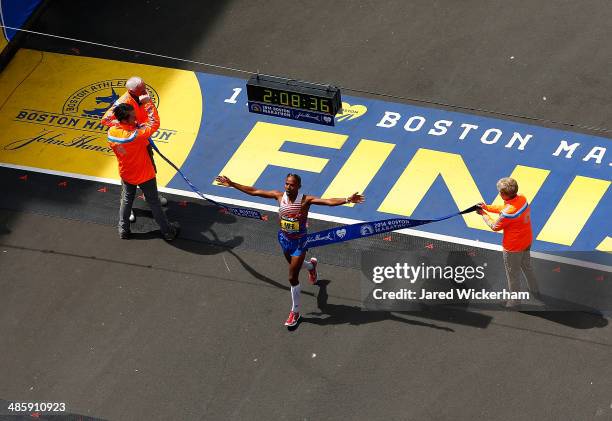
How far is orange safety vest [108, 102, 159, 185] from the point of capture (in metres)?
16.0

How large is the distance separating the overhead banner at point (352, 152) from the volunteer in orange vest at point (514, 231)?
48.1 inches

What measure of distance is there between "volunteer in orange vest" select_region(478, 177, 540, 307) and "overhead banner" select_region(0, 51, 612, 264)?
1.22 metres

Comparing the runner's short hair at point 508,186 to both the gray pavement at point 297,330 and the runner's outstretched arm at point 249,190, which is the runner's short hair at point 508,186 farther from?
the runner's outstretched arm at point 249,190

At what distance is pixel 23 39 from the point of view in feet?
71.1

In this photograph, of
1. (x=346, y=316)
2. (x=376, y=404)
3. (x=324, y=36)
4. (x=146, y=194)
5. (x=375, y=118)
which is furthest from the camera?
(x=324, y=36)

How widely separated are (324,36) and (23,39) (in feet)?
20.1

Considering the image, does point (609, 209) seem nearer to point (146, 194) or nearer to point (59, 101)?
point (146, 194)

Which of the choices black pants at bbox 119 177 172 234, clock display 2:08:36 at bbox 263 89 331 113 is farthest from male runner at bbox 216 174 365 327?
black pants at bbox 119 177 172 234

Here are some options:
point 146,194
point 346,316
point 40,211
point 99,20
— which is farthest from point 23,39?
point 346,316

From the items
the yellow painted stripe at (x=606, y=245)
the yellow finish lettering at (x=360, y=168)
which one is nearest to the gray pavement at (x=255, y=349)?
the yellow painted stripe at (x=606, y=245)

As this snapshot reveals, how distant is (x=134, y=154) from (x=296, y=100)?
102 inches

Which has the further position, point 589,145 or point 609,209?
point 589,145

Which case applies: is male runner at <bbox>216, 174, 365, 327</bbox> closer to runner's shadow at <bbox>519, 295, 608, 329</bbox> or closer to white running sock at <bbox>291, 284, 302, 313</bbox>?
white running sock at <bbox>291, 284, 302, 313</bbox>

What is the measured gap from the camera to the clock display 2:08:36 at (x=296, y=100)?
16.0 meters
